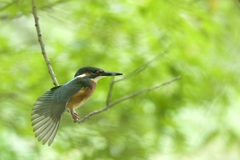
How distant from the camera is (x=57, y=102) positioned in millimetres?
1854

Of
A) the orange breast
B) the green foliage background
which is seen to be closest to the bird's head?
the orange breast

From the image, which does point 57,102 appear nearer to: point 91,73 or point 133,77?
point 91,73

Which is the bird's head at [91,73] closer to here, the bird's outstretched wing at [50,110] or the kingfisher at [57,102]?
the kingfisher at [57,102]

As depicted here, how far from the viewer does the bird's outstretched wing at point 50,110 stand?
1658 mm

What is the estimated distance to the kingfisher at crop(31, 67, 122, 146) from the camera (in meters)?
1.68

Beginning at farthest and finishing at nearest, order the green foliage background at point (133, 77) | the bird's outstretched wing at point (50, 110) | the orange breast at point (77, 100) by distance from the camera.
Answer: the green foliage background at point (133, 77), the orange breast at point (77, 100), the bird's outstretched wing at point (50, 110)

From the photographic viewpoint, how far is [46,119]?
176 centimetres

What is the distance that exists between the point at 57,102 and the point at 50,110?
0.06 m

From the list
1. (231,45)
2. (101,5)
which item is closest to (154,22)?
(101,5)

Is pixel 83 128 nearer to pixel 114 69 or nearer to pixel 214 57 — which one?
pixel 114 69

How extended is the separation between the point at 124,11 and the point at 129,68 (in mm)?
666

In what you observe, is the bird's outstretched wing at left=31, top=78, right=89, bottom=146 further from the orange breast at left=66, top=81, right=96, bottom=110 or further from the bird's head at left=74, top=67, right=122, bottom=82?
the bird's head at left=74, top=67, right=122, bottom=82

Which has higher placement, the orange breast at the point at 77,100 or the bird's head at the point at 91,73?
the bird's head at the point at 91,73

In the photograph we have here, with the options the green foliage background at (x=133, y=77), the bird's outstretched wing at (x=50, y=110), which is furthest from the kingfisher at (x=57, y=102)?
the green foliage background at (x=133, y=77)
